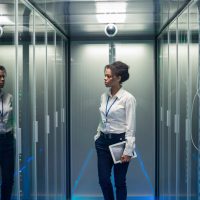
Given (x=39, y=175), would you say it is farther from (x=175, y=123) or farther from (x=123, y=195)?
(x=175, y=123)

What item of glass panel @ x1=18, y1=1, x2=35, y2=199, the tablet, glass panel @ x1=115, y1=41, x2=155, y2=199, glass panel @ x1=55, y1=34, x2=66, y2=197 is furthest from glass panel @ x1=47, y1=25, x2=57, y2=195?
glass panel @ x1=115, y1=41, x2=155, y2=199

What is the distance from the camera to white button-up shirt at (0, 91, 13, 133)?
3059 mm

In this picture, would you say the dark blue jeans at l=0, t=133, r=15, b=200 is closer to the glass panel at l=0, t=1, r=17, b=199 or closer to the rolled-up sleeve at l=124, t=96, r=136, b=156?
the glass panel at l=0, t=1, r=17, b=199

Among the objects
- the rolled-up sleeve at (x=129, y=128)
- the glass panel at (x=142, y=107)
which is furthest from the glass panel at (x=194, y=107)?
the glass panel at (x=142, y=107)

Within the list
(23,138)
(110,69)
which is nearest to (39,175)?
(23,138)

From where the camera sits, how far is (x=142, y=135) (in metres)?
6.11

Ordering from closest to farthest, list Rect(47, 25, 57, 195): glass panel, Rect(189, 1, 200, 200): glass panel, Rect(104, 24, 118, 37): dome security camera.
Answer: Rect(189, 1, 200, 200): glass panel
Rect(47, 25, 57, 195): glass panel
Rect(104, 24, 118, 37): dome security camera

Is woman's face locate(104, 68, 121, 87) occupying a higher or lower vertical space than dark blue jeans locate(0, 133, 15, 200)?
higher

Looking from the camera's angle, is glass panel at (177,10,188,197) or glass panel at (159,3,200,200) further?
glass panel at (177,10,188,197)

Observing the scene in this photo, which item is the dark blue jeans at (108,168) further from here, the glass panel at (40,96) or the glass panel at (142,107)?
the glass panel at (142,107)

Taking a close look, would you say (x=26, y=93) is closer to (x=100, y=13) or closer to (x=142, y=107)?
(x=100, y=13)

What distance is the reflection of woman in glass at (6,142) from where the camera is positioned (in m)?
3.07

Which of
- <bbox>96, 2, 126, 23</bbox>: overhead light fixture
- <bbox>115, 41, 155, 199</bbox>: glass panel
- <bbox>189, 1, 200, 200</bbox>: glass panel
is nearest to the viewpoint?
<bbox>189, 1, 200, 200</bbox>: glass panel

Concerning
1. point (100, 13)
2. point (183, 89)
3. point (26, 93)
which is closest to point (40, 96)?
point (26, 93)
